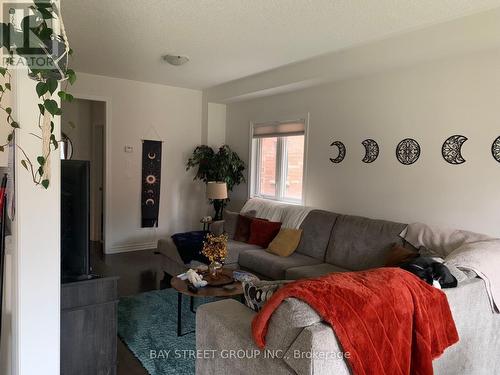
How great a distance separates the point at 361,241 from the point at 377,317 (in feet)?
7.24

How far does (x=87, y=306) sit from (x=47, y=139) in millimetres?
1039

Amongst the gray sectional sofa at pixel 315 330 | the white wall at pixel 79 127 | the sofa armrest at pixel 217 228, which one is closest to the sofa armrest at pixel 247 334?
the gray sectional sofa at pixel 315 330

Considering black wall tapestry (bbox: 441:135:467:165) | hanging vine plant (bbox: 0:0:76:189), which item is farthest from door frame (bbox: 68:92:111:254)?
black wall tapestry (bbox: 441:135:467:165)

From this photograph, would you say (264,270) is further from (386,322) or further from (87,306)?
(386,322)

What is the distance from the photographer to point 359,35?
3320 mm

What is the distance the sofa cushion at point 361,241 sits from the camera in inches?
133

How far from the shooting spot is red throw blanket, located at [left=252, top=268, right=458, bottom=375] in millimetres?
1382

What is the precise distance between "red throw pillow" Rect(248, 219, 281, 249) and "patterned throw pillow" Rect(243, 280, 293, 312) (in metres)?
2.58

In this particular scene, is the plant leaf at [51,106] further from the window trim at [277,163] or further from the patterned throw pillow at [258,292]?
the window trim at [277,163]

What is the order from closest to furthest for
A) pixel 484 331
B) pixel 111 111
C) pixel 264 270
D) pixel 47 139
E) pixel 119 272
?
pixel 47 139 < pixel 484 331 < pixel 264 270 < pixel 119 272 < pixel 111 111

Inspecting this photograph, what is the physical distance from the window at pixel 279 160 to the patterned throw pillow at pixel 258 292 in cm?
311

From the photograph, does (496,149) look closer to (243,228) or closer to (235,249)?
(235,249)

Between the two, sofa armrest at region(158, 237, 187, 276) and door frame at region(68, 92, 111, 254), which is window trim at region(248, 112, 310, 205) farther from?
door frame at region(68, 92, 111, 254)

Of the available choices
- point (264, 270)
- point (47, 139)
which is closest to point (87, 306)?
point (47, 139)
